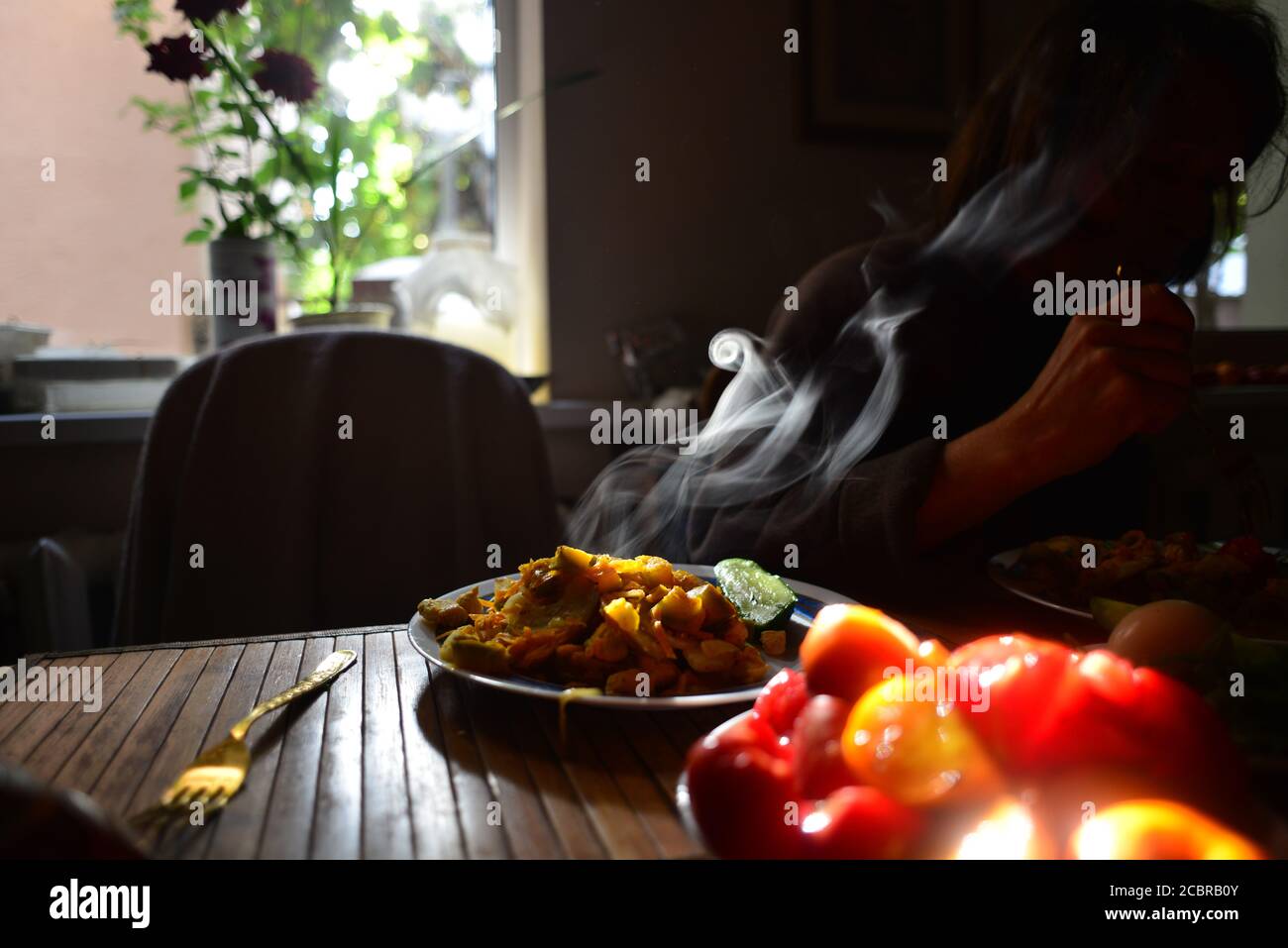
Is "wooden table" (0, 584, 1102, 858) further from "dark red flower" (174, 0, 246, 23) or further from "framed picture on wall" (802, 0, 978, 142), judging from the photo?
"framed picture on wall" (802, 0, 978, 142)

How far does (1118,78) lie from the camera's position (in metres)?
1.52

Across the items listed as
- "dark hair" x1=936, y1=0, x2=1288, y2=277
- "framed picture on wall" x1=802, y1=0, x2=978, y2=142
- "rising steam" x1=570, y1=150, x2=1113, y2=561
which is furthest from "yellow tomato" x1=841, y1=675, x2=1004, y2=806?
"framed picture on wall" x1=802, y1=0, x2=978, y2=142

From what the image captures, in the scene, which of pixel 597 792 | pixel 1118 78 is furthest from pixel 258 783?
pixel 1118 78

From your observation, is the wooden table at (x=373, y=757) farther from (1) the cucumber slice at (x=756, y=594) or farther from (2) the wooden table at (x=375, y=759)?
(1) the cucumber slice at (x=756, y=594)

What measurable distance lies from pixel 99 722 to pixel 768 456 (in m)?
1.02

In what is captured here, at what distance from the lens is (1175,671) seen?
653 mm

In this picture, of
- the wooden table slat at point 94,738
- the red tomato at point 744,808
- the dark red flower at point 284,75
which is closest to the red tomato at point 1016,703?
the red tomato at point 744,808

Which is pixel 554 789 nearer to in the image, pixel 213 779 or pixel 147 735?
pixel 213 779

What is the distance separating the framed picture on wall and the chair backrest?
1538 millimetres

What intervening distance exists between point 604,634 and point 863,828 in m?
0.35

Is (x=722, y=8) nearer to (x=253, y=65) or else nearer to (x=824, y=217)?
(x=824, y=217)

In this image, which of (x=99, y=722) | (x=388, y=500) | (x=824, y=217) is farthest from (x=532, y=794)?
(x=824, y=217)

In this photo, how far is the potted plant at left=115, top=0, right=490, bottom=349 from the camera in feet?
7.20
